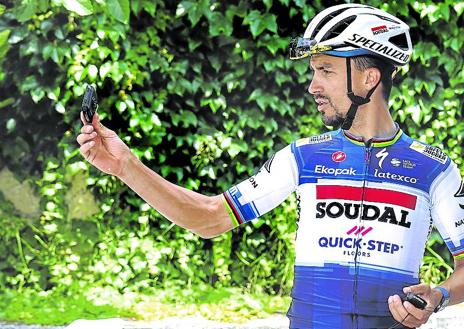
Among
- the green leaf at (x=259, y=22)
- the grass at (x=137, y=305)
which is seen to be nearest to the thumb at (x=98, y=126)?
the grass at (x=137, y=305)

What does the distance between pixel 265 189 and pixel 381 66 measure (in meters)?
0.53

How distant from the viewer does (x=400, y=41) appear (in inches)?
107

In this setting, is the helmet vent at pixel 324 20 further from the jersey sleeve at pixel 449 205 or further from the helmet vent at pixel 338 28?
the jersey sleeve at pixel 449 205

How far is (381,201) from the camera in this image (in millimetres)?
2541

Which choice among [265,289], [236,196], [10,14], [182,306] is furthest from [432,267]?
[236,196]

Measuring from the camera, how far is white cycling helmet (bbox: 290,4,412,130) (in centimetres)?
263

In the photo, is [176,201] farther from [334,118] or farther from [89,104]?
[334,118]

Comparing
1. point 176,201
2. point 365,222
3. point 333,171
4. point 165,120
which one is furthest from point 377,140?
point 165,120

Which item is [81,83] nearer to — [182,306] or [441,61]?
[182,306]

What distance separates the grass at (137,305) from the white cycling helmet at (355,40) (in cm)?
332

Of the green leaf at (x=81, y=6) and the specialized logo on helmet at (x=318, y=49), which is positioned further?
the green leaf at (x=81, y=6)

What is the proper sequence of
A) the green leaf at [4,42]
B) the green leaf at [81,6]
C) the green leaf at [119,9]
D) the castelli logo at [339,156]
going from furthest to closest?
1. the green leaf at [4,42]
2. the green leaf at [119,9]
3. the green leaf at [81,6]
4. the castelli logo at [339,156]

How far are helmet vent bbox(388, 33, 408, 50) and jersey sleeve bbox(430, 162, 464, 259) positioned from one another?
410mm

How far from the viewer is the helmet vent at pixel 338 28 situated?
8.66 ft
